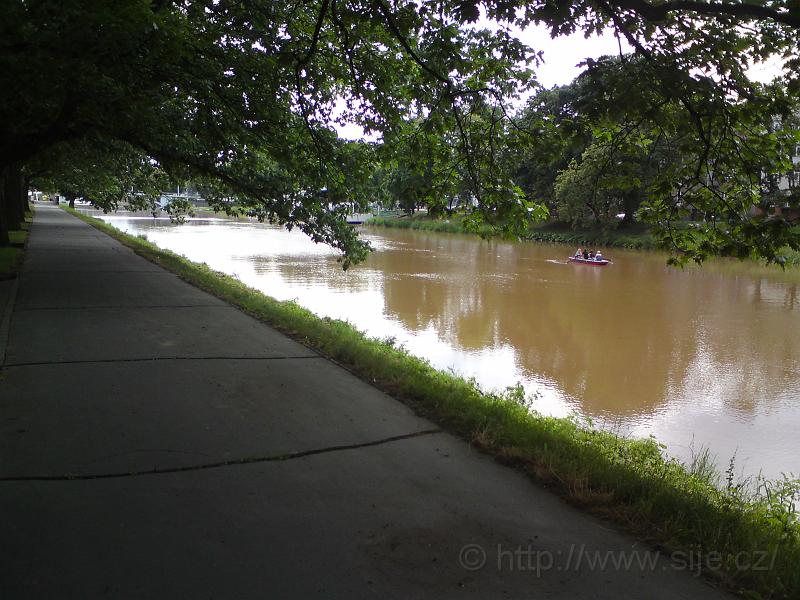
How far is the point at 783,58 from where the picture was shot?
6445mm

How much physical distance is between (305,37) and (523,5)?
17.7 feet

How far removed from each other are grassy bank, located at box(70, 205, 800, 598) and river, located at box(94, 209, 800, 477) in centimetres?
229

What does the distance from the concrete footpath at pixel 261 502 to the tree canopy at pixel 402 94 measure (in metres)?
3.26

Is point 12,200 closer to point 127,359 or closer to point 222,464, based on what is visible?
point 127,359

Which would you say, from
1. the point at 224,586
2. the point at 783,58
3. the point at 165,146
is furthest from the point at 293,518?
the point at 165,146

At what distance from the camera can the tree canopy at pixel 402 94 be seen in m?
6.06

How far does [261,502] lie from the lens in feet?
12.7

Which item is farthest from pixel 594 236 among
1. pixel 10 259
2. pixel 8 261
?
pixel 8 261

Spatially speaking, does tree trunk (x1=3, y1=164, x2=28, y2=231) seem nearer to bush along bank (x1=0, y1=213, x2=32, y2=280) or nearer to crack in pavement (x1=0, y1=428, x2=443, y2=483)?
bush along bank (x1=0, y1=213, x2=32, y2=280)

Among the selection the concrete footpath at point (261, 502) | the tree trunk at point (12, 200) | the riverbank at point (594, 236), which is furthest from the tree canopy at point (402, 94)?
the riverbank at point (594, 236)

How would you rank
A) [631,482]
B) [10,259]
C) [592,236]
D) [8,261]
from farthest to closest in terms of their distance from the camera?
[592,236], [10,259], [8,261], [631,482]

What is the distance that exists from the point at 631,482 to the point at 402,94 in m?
6.59

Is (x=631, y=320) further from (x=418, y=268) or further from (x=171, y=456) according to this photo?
(x=171, y=456)

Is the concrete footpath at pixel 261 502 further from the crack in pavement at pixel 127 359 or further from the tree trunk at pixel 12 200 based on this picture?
the tree trunk at pixel 12 200
